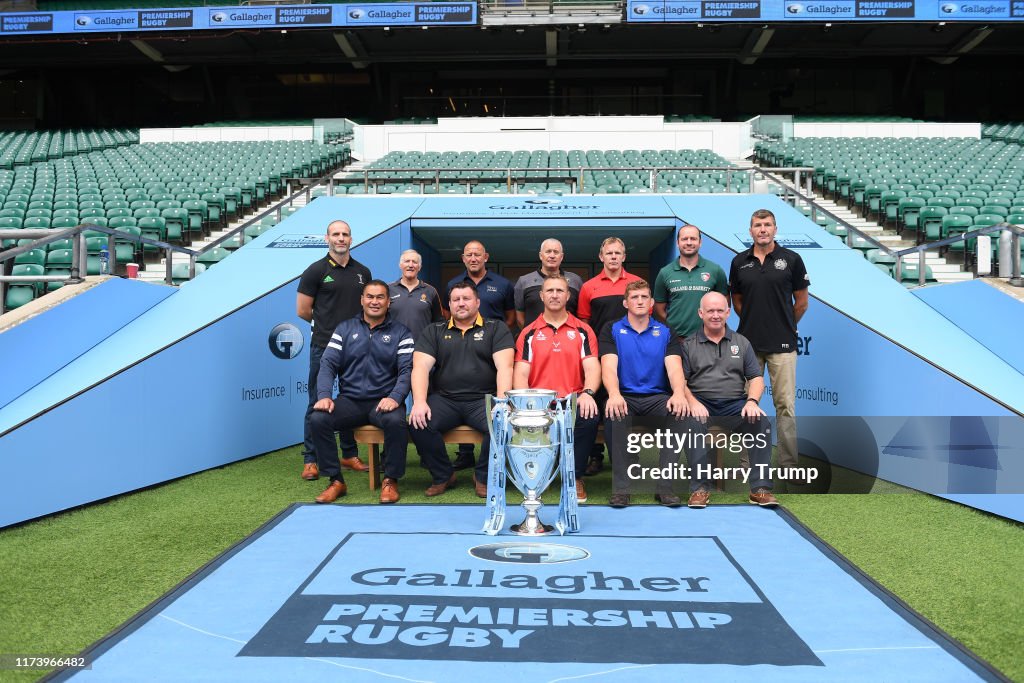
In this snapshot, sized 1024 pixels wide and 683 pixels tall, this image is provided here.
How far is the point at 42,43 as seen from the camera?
26.7 m

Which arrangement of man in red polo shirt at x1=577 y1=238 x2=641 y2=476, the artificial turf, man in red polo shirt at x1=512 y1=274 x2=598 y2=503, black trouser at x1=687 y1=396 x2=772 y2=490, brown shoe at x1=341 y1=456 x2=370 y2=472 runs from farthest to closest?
brown shoe at x1=341 y1=456 x2=370 y2=472 < man in red polo shirt at x1=577 y1=238 x2=641 y2=476 < man in red polo shirt at x1=512 y1=274 x2=598 y2=503 < black trouser at x1=687 y1=396 x2=772 y2=490 < the artificial turf

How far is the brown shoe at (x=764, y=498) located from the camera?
5.25 metres

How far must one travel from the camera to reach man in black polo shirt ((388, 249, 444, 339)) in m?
6.36

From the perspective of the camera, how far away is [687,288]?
5.92 metres

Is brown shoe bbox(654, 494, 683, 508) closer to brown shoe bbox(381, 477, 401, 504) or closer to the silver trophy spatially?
the silver trophy

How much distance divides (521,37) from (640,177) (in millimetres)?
12820

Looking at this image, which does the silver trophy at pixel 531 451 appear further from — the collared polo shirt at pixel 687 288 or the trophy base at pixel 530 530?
the collared polo shirt at pixel 687 288

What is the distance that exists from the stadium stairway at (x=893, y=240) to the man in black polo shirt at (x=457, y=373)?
4.13 m

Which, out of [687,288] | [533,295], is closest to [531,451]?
[687,288]

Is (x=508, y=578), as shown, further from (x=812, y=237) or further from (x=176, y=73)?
(x=176, y=73)

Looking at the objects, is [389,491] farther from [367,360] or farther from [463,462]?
[463,462]

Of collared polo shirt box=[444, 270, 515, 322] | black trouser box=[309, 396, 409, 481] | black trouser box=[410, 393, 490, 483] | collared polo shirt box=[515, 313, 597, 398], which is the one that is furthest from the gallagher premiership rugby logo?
collared polo shirt box=[515, 313, 597, 398]

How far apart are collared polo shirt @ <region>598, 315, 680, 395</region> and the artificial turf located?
0.74 m

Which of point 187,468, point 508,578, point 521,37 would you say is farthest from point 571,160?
point 508,578
